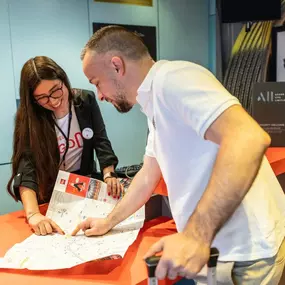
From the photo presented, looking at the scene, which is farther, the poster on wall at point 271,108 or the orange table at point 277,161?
the poster on wall at point 271,108

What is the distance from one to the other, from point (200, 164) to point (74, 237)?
1.65ft

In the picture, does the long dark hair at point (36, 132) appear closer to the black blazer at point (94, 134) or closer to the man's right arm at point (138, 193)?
the black blazer at point (94, 134)

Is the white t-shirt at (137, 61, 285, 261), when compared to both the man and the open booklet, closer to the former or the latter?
the man

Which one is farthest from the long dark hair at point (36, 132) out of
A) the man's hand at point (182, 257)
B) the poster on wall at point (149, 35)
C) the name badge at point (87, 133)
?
the poster on wall at point (149, 35)

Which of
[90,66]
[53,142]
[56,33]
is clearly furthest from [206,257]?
[56,33]

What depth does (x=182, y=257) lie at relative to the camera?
63cm

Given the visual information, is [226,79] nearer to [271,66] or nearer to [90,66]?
[271,66]

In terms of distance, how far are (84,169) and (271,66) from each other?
2.54 meters

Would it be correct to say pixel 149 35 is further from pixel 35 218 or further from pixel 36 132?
pixel 35 218

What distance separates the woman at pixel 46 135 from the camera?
56.6 inches

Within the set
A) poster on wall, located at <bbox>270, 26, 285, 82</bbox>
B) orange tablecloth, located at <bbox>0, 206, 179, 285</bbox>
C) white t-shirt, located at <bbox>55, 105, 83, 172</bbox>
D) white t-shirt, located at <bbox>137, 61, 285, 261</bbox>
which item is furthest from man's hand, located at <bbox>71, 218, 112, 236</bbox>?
poster on wall, located at <bbox>270, 26, 285, 82</bbox>

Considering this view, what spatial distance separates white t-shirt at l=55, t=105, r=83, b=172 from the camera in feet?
5.08

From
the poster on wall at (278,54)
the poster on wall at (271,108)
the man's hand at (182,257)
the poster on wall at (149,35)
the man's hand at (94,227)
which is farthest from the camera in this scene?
the poster on wall at (278,54)

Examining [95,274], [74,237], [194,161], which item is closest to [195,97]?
[194,161]
